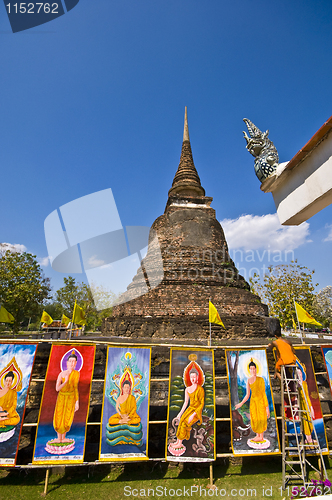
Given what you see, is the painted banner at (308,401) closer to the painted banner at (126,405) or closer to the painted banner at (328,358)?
the painted banner at (328,358)

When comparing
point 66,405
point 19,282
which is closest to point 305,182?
point 66,405

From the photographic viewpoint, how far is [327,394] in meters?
5.60

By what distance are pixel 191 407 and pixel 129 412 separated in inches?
43.8

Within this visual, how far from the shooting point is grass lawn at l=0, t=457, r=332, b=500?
398cm

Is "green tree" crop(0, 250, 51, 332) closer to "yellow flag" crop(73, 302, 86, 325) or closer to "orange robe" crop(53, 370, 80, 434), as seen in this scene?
"yellow flag" crop(73, 302, 86, 325)

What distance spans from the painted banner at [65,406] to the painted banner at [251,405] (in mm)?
2653

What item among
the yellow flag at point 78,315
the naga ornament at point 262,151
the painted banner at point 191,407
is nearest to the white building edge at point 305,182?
the naga ornament at point 262,151

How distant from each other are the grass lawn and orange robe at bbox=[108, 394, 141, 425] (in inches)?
38.1

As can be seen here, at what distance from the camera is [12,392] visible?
4277mm

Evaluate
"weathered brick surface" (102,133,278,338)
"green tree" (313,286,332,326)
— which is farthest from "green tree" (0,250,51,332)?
"green tree" (313,286,332,326)

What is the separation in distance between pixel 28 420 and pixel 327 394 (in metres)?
6.35

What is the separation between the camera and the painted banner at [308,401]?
456cm

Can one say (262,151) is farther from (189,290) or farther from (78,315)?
(189,290)

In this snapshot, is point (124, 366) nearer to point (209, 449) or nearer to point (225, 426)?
point (209, 449)
